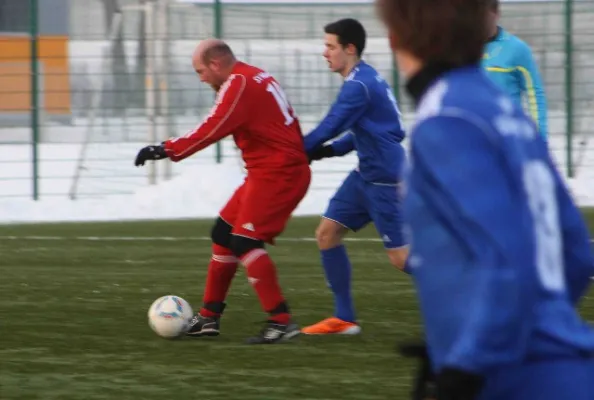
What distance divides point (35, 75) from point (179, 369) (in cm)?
1236

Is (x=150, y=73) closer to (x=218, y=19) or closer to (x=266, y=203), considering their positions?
(x=218, y=19)

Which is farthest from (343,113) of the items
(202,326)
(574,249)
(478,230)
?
(478,230)

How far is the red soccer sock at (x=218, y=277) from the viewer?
7379mm

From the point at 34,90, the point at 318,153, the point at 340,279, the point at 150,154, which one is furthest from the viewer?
the point at 34,90

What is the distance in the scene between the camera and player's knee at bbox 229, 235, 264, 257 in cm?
709

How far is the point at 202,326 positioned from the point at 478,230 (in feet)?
17.0

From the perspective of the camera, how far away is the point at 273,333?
715cm

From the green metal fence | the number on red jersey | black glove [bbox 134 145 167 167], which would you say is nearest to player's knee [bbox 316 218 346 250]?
the number on red jersey

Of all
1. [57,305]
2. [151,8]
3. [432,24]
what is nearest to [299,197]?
[57,305]

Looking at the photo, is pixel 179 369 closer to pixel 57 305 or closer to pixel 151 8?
pixel 57 305

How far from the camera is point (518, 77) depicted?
25.5 feet

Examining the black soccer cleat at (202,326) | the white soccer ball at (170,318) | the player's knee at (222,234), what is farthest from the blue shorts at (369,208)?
the white soccer ball at (170,318)

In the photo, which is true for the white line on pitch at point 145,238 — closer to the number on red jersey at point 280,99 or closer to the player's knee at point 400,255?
the player's knee at point 400,255

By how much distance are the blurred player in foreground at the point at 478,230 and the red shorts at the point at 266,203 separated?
4.60 m
